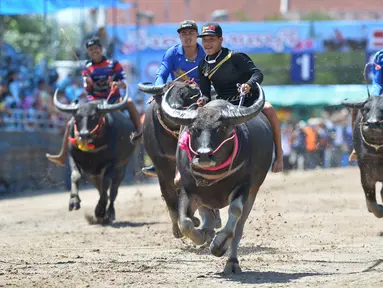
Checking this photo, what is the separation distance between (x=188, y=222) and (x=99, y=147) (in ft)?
18.5

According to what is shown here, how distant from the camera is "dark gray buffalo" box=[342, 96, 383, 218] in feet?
33.3

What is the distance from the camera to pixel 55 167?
802 inches

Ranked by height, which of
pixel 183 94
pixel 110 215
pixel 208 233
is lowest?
pixel 110 215

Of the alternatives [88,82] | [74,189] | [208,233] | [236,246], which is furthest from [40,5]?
[236,246]

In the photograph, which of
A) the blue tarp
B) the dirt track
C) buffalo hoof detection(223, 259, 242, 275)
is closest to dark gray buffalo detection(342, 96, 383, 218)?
the dirt track

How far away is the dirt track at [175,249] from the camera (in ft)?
25.9

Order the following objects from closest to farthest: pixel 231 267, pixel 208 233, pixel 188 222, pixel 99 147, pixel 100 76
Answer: pixel 188 222, pixel 231 267, pixel 208 233, pixel 99 147, pixel 100 76

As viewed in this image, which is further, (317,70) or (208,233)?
(317,70)

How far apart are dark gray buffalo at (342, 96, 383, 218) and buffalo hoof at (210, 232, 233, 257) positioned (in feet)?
9.89

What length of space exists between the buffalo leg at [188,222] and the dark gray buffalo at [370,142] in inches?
113

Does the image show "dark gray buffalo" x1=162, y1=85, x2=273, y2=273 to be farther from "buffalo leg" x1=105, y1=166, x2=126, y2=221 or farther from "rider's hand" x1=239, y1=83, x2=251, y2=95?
"buffalo leg" x1=105, y1=166, x2=126, y2=221

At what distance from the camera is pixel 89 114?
1324 cm

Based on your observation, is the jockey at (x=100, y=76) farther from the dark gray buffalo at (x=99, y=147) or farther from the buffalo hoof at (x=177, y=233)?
the buffalo hoof at (x=177, y=233)

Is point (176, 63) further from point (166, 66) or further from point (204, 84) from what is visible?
point (204, 84)
